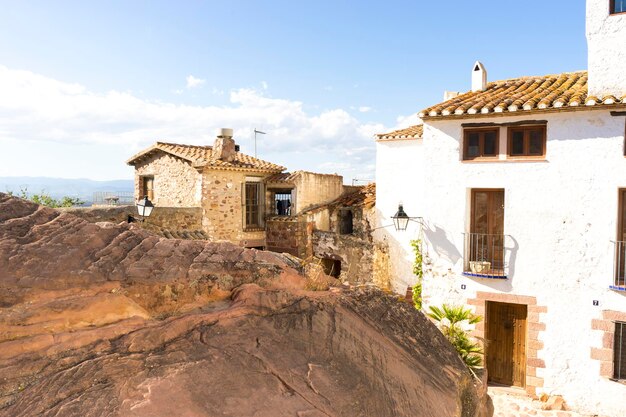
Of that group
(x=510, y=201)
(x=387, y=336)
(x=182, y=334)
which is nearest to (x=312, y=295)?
(x=387, y=336)

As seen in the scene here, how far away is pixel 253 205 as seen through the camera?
18328 mm

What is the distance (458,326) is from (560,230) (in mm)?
3268

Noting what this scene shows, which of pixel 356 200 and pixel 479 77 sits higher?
pixel 479 77

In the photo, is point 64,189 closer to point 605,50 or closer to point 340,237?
point 340,237

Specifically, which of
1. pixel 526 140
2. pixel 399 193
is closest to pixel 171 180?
pixel 399 193

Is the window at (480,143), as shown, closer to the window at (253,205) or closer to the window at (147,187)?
the window at (253,205)

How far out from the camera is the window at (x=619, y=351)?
363 inches

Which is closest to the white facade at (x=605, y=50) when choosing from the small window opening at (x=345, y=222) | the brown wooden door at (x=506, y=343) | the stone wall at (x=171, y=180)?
the brown wooden door at (x=506, y=343)

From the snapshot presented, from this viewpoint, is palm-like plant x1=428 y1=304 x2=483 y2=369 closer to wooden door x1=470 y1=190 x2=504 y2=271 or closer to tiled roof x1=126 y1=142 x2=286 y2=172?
wooden door x1=470 y1=190 x2=504 y2=271

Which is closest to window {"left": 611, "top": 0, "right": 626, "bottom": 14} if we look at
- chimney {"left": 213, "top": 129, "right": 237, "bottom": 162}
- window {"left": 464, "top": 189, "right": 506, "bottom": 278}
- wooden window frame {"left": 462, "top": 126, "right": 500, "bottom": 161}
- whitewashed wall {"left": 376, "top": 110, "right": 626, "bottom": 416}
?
whitewashed wall {"left": 376, "top": 110, "right": 626, "bottom": 416}

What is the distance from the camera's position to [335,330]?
2.53m

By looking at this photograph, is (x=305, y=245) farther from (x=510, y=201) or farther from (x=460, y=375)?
(x=460, y=375)

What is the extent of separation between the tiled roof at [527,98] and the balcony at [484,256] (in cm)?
310

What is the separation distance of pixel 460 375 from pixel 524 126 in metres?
8.58
